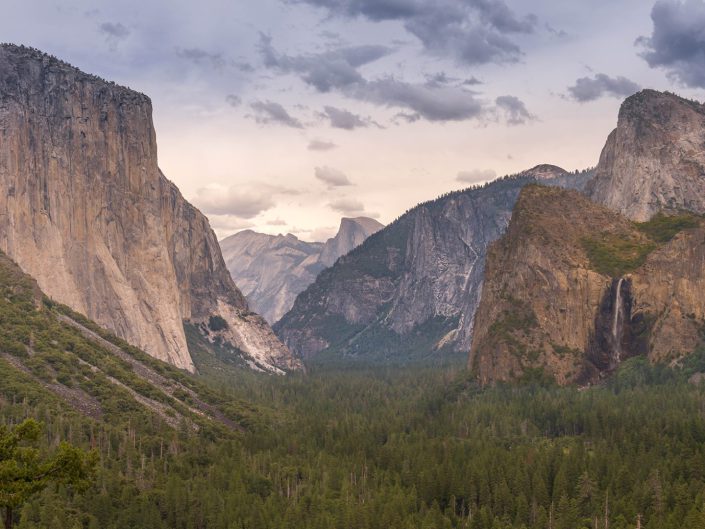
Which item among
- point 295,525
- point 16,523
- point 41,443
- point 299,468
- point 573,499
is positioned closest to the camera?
point 16,523

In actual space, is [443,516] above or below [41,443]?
below

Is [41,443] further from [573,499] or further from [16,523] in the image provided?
[573,499]

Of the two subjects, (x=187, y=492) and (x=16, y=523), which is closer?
(x=16, y=523)

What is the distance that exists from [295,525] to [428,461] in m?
44.8

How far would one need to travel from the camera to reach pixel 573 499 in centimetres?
15375

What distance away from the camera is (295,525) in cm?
14450

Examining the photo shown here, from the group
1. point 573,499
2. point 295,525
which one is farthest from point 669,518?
point 295,525

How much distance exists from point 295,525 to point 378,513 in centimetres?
1304

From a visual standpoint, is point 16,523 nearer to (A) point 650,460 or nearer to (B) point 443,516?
(B) point 443,516

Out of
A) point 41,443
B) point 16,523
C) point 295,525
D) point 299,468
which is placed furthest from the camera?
point 299,468

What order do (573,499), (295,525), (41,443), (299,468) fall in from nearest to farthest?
(295,525) → (573,499) → (41,443) → (299,468)

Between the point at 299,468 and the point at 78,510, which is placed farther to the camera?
the point at 299,468

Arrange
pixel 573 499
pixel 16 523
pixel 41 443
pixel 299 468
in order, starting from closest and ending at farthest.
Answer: pixel 16 523, pixel 573 499, pixel 41 443, pixel 299 468

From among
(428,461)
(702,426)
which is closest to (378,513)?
(428,461)
